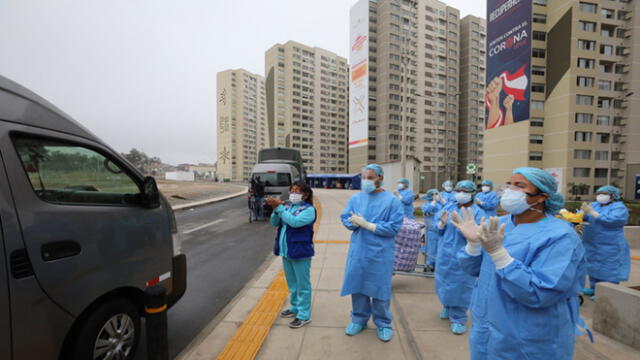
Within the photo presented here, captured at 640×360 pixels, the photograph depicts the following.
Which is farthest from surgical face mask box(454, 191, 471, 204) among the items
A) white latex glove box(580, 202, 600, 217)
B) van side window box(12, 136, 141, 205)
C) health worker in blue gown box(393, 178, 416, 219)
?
van side window box(12, 136, 141, 205)

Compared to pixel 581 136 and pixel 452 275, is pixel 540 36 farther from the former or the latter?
pixel 452 275

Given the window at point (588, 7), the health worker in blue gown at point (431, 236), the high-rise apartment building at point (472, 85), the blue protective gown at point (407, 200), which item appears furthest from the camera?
the high-rise apartment building at point (472, 85)

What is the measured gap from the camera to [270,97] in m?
87.2

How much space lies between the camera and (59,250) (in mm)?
1831

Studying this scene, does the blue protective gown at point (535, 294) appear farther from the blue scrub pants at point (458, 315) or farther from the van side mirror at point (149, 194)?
the van side mirror at point (149, 194)

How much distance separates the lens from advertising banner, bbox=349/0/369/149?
181 ft

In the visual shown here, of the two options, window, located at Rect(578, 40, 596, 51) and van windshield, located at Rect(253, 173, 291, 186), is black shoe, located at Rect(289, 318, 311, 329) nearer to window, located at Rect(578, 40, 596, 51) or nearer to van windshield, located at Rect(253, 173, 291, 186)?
van windshield, located at Rect(253, 173, 291, 186)

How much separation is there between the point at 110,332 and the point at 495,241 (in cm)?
298

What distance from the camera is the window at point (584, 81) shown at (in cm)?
3169

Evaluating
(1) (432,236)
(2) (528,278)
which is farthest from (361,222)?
(1) (432,236)

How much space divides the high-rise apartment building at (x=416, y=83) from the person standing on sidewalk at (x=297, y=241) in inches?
2144

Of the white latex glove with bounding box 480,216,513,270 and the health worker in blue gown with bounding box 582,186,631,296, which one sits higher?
the white latex glove with bounding box 480,216,513,270

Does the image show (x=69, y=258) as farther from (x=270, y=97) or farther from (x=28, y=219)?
(x=270, y=97)

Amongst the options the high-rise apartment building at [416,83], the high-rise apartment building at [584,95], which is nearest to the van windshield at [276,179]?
the high-rise apartment building at [584,95]
